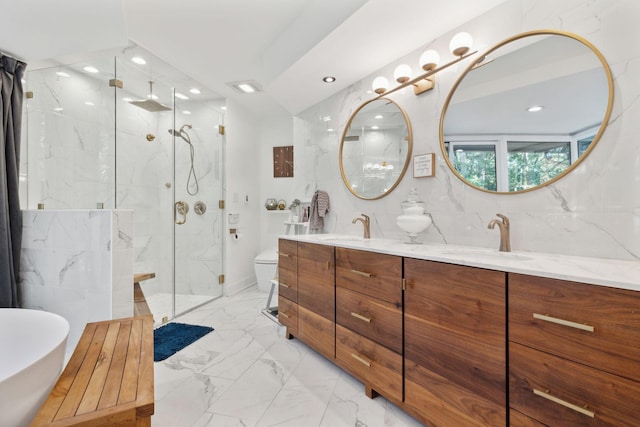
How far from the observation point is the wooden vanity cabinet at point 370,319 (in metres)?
1.56

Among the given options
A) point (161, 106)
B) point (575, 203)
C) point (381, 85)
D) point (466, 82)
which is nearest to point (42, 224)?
point (161, 106)

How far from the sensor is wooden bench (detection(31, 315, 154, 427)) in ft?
3.02

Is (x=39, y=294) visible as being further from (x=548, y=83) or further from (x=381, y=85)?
(x=548, y=83)

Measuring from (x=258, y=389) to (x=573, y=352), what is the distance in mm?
1595

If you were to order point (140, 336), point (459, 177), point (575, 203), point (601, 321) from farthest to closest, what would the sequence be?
point (459, 177) → point (140, 336) → point (575, 203) → point (601, 321)

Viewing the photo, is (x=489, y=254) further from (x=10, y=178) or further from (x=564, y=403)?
(x=10, y=178)

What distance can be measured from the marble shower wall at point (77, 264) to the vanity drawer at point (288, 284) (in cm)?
113

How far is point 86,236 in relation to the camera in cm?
198

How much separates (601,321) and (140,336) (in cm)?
186

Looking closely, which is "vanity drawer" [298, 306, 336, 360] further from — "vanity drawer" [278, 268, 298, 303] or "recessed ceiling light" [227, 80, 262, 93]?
"recessed ceiling light" [227, 80, 262, 93]

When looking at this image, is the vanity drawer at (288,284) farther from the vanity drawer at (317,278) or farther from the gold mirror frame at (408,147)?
the gold mirror frame at (408,147)

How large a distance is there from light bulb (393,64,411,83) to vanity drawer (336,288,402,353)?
4.85 ft

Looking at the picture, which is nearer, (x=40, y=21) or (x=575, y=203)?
(x=575, y=203)

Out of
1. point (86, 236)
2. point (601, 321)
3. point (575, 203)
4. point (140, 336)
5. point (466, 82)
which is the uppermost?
point (466, 82)
